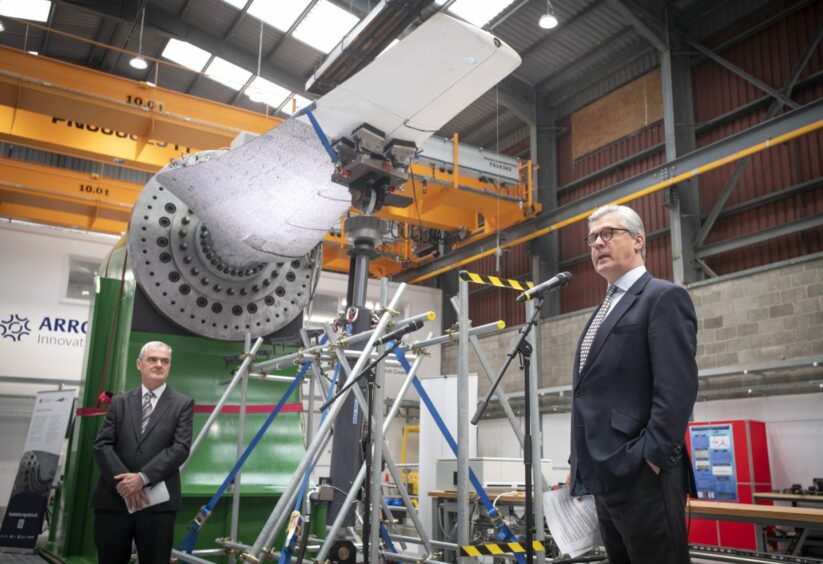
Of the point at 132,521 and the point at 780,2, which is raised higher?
the point at 780,2

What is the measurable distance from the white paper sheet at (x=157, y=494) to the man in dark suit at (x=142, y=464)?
2 centimetres

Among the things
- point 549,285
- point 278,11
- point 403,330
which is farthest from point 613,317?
point 278,11

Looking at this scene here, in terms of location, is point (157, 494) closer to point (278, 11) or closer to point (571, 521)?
point (571, 521)

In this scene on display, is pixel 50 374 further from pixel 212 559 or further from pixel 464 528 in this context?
pixel 464 528

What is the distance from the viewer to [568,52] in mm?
13516

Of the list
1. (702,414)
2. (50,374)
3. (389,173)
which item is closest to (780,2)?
(702,414)

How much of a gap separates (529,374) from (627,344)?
0.96m

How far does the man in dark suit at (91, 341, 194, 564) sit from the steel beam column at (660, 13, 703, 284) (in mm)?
9291

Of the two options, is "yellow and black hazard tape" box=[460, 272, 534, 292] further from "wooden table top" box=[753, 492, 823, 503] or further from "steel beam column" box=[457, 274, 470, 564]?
"wooden table top" box=[753, 492, 823, 503]

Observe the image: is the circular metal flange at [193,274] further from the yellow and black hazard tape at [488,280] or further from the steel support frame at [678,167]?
the steel support frame at [678,167]

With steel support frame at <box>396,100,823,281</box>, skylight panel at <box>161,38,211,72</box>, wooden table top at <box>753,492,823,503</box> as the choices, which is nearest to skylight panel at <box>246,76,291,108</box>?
skylight panel at <box>161,38,211,72</box>

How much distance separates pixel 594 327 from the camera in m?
2.42

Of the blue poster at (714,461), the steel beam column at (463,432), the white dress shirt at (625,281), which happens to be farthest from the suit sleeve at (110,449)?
the blue poster at (714,461)

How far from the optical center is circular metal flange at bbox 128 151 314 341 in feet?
15.7
